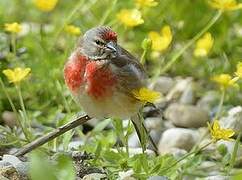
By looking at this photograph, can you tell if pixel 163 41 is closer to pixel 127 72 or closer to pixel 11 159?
pixel 127 72

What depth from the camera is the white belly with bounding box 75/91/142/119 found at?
3.26 metres

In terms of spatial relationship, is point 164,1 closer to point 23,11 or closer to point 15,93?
point 23,11

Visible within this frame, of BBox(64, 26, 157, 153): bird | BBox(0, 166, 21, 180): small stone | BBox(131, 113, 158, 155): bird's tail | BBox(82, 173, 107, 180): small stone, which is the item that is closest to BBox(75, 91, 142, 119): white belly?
BBox(64, 26, 157, 153): bird

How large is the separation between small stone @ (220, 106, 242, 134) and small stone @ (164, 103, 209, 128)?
0.15 meters

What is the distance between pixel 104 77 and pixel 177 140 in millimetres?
864

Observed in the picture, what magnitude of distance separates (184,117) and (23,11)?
1.42 metres

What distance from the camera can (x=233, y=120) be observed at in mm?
4051

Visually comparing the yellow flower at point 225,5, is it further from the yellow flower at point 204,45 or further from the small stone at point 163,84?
the small stone at point 163,84

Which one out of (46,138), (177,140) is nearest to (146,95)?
(46,138)

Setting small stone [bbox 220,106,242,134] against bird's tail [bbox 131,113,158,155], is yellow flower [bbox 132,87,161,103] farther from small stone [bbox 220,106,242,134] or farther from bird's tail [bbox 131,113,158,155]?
small stone [bbox 220,106,242,134]

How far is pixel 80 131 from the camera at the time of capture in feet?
12.6

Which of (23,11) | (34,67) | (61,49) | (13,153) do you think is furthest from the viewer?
(23,11)

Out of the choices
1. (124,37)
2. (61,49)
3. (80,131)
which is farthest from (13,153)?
(124,37)

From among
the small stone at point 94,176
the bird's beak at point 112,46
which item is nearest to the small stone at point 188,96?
the bird's beak at point 112,46
